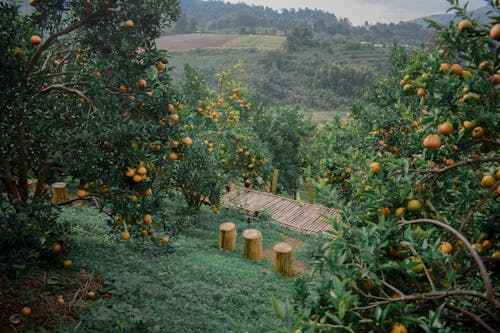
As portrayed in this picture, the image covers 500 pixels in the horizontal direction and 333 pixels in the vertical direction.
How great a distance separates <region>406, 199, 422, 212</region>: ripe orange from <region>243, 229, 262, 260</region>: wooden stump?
597 cm

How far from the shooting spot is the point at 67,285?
183 inches

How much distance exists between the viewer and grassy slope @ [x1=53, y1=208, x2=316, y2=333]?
4.32 m

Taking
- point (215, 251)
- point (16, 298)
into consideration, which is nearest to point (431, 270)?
point (16, 298)

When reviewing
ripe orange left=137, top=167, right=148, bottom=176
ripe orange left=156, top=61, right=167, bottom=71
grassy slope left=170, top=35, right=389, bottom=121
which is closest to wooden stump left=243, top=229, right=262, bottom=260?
ripe orange left=156, top=61, right=167, bottom=71

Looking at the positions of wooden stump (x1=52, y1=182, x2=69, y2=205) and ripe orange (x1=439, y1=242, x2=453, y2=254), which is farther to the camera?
wooden stump (x1=52, y1=182, x2=69, y2=205)

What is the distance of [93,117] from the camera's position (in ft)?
12.2

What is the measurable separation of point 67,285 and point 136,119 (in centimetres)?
215

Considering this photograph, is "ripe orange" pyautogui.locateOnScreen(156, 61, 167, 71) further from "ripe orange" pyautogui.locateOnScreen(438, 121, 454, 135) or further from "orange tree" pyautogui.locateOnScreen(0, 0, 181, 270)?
"ripe orange" pyautogui.locateOnScreen(438, 121, 454, 135)

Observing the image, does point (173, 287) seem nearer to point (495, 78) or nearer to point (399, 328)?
point (399, 328)

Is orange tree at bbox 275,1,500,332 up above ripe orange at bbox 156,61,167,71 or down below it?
below

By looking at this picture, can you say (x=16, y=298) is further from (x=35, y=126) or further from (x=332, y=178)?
(x=332, y=178)

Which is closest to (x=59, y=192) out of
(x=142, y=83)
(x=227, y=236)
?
(x=227, y=236)

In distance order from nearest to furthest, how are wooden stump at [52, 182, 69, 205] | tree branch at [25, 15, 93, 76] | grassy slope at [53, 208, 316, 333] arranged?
1. tree branch at [25, 15, 93, 76]
2. grassy slope at [53, 208, 316, 333]
3. wooden stump at [52, 182, 69, 205]

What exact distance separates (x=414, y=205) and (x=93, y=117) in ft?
9.11
